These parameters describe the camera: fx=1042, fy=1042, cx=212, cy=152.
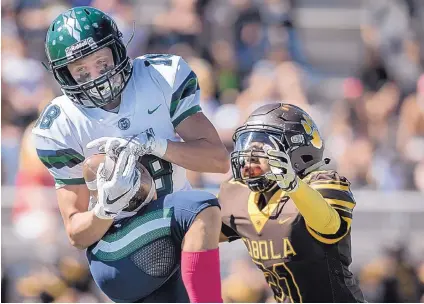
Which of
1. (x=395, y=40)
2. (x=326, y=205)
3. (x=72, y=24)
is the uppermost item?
(x=72, y=24)

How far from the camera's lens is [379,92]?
8820 millimetres

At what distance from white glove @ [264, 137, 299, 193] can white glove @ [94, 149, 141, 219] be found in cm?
49

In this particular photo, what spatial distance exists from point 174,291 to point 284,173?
0.78 m

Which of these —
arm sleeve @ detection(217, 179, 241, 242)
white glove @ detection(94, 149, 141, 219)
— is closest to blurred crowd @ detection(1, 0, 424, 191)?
arm sleeve @ detection(217, 179, 241, 242)

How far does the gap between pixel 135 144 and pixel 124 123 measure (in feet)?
0.94

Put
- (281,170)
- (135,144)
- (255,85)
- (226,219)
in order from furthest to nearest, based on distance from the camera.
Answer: (255,85) → (226,219) → (135,144) → (281,170)

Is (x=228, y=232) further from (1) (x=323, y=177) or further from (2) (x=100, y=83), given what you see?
(2) (x=100, y=83)

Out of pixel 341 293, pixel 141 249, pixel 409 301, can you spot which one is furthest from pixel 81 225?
pixel 409 301

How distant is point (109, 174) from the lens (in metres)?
3.76

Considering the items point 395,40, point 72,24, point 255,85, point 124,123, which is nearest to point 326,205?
point 124,123

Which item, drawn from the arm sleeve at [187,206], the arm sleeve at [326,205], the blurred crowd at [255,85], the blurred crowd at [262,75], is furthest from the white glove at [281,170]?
the blurred crowd at [262,75]

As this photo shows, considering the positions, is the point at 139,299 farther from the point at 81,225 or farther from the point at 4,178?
the point at 4,178

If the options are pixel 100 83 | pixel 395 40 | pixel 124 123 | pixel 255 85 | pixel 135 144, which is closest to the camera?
pixel 135 144

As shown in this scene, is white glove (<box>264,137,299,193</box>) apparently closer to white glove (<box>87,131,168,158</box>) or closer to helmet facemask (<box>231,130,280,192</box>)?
helmet facemask (<box>231,130,280,192</box>)
